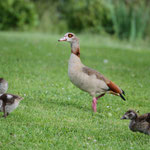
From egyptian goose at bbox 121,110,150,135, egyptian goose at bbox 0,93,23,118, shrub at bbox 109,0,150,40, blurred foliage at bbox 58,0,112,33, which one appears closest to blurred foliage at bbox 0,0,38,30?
blurred foliage at bbox 58,0,112,33

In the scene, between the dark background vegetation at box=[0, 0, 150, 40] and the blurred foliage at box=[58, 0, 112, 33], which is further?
the blurred foliage at box=[58, 0, 112, 33]

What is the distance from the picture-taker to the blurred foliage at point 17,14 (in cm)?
2700

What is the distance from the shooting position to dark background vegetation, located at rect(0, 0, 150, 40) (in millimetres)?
24500

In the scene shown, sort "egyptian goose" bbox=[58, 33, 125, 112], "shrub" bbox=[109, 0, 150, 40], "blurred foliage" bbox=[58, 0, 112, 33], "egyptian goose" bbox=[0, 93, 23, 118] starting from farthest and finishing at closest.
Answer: "blurred foliage" bbox=[58, 0, 112, 33] → "shrub" bbox=[109, 0, 150, 40] → "egyptian goose" bbox=[58, 33, 125, 112] → "egyptian goose" bbox=[0, 93, 23, 118]

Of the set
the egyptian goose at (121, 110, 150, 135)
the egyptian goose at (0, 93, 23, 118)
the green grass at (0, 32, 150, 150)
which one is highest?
the egyptian goose at (0, 93, 23, 118)

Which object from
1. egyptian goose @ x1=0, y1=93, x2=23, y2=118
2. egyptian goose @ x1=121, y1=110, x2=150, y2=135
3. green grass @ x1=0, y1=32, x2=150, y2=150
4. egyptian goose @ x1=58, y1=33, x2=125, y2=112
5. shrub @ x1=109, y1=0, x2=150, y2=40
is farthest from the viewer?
shrub @ x1=109, y1=0, x2=150, y2=40

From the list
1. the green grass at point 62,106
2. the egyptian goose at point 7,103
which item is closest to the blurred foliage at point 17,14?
the green grass at point 62,106

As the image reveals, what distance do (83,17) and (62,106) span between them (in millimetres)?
20330

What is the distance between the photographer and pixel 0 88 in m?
7.71

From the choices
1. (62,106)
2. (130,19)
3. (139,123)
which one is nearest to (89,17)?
(130,19)

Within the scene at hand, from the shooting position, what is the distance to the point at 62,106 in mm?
8039

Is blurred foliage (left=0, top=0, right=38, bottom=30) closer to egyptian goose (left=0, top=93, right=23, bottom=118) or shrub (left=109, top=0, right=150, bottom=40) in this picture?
shrub (left=109, top=0, right=150, bottom=40)

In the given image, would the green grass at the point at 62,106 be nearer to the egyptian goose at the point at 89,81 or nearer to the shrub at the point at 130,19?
the egyptian goose at the point at 89,81

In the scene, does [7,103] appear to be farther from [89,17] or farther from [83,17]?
[83,17]
